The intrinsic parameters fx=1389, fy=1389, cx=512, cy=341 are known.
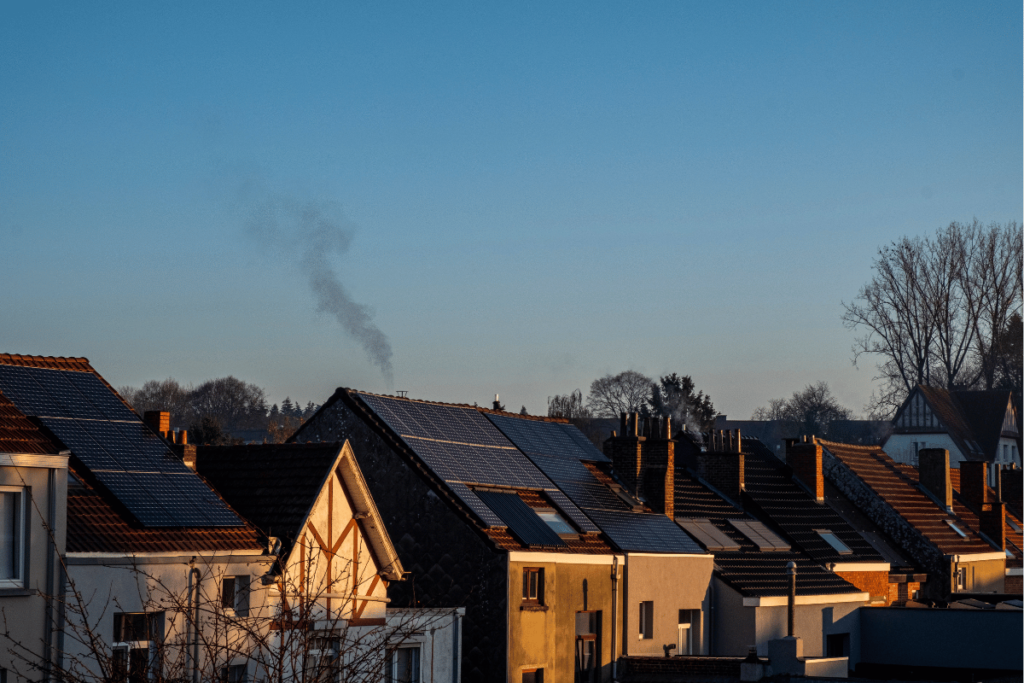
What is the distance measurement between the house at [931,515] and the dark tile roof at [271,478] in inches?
1028

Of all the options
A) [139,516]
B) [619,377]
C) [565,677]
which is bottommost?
[565,677]

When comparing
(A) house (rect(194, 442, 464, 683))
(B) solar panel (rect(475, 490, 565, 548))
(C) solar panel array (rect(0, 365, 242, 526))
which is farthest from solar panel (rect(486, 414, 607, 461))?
(C) solar panel array (rect(0, 365, 242, 526))

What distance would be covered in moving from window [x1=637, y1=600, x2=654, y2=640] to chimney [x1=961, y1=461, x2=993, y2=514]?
24.7 m

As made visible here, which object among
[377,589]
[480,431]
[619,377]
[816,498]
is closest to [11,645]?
[377,589]

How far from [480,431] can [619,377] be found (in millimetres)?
78391

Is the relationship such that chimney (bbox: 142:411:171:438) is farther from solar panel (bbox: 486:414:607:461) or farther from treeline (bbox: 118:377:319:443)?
treeline (bbox: 118:377:319:443)

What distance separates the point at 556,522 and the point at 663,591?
12.2ft

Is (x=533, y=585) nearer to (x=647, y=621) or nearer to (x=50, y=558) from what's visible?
(x=647, y=621)

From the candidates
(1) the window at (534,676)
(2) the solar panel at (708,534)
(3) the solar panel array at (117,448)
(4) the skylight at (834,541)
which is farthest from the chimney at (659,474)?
(3) the solar panel array at (117,448)

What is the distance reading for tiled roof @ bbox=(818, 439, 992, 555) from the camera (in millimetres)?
46125

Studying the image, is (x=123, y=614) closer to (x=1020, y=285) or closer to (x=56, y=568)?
(x=56, y=568)

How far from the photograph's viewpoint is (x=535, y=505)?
32125 mm

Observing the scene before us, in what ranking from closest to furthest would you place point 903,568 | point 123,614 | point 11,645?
1. point 11,645
2. point 123,614
3. point 903,568

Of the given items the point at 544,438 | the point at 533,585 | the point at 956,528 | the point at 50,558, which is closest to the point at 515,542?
the point at 533,585
